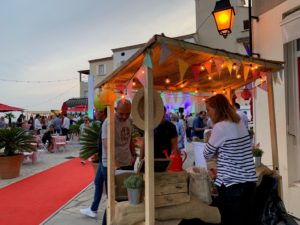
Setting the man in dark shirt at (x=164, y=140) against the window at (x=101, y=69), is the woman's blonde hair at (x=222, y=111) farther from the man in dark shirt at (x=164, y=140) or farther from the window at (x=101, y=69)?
the window at (x=101, y=69)

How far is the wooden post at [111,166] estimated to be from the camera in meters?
3.59

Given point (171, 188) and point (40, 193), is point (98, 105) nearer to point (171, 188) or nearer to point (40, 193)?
point (171, 188)

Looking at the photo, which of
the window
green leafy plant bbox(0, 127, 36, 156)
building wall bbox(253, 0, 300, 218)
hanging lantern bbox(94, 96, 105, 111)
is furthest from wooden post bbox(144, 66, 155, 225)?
the window

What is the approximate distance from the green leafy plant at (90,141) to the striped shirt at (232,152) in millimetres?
3786

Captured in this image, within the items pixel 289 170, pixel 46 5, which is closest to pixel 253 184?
pixel 289 170

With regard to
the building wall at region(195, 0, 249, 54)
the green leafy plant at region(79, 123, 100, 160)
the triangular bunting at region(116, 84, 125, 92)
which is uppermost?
the building wall at region(195, 0, 249, 54)

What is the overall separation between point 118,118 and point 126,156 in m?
0.59

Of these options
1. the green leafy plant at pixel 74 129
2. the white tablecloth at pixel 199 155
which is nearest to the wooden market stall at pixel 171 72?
the white tablecloth at pixel 199 155

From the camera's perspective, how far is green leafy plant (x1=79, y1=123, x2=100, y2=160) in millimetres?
6133

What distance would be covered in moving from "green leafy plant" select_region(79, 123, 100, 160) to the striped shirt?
149 inches

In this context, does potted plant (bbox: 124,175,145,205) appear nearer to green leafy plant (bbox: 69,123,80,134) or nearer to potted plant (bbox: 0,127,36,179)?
potted plant (bbox: 0,127,36,179)

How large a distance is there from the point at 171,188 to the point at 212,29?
27.0 m

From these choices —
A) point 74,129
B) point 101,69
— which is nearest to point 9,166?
point 74,129

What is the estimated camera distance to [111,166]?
3633 millimetres
